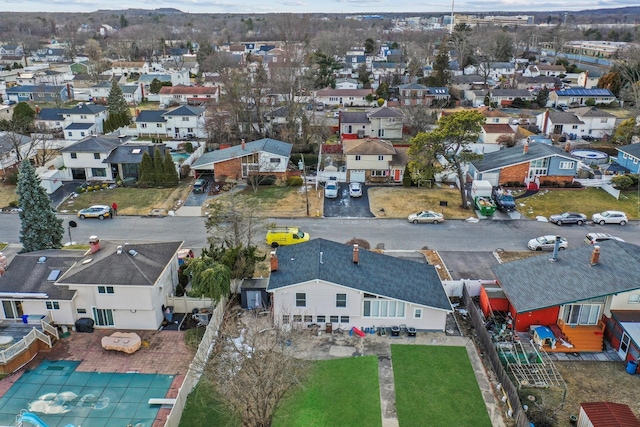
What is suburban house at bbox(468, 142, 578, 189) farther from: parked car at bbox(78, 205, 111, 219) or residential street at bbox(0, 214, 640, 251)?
parked car at bbox(78, 205, 111, 219)

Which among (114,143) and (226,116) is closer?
(114,143)

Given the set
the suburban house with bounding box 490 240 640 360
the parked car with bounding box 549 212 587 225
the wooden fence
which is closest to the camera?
the wooden fence

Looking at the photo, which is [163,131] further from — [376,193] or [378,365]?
[378,365]

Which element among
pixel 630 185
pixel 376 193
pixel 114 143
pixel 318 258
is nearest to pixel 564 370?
pixel 318 258

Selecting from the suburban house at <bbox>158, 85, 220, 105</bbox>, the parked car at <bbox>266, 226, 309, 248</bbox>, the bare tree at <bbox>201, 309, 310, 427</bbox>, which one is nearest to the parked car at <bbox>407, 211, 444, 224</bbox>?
the parked car at <bbox>266, 226, 309, 248</bbox>

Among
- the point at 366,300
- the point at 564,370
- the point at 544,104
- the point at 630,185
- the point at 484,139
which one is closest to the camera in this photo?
the point at 564,370

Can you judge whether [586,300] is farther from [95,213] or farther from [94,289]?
[95,213]
